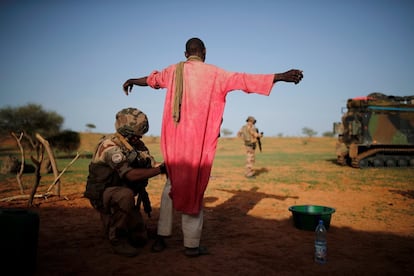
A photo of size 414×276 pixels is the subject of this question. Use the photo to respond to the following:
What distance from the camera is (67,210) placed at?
6.05 meters

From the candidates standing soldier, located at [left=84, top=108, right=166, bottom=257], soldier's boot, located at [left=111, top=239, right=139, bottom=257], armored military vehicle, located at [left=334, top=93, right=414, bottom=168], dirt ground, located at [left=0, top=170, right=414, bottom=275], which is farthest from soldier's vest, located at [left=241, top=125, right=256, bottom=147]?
soldier's boot, located at [left=111, top=239, right=139, bottom=257]

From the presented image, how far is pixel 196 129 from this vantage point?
10.9ft

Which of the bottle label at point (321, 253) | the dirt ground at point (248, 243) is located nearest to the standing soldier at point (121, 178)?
the dirt ground at point (248, 243)

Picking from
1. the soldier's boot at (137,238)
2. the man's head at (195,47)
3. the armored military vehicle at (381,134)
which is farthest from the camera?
the armored military vehicle at (381,134)

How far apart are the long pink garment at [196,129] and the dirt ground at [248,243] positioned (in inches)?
28.1

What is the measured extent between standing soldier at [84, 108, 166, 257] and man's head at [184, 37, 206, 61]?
963 mm

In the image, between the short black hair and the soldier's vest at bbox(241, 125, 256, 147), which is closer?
the short black hair

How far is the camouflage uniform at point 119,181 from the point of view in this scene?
3466mm

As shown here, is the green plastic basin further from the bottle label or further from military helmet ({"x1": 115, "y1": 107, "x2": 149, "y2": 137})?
military helmet ({"x1": 115, "y1": 107, "x2": 149, "y2": 137})

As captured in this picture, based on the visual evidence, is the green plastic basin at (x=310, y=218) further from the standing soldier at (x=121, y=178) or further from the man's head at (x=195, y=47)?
the man's head at (x=195, y=47)

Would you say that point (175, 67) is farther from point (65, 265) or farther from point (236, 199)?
point (236, 199)

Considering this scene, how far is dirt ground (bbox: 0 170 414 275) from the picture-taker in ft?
10.4

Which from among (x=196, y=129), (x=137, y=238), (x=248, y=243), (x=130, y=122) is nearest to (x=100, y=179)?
(x=130, y=122)

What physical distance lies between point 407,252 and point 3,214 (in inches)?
172
